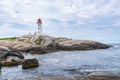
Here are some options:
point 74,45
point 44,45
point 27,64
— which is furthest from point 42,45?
point 27,64

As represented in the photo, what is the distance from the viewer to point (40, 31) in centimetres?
10962

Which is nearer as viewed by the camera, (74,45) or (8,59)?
(8,59)

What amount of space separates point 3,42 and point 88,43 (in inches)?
1428

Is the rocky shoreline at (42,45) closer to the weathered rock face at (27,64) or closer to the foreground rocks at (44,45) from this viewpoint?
the foreground rocks at (44,45)

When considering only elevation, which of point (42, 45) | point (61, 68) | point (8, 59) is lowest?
point (61, 68)

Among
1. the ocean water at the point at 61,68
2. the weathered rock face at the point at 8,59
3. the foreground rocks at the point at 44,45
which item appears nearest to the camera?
the ocean water at the point at 61,68

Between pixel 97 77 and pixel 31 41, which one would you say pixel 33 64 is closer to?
pixel 97 77

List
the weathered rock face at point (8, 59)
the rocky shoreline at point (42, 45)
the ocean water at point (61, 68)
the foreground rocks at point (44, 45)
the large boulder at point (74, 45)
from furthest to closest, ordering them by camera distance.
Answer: the large boulder at point (74, 45) → the foreground rocks at point (44, 45) → the rocky shoreline at point (42, 45) → the weathered rock face at point (8, 59) → the ocean water at point (61, 68)

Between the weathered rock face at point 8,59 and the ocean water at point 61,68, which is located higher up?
the weathered rock face at point 8,59

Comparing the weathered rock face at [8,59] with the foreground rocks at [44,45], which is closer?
the weathered rock face at [8,59]

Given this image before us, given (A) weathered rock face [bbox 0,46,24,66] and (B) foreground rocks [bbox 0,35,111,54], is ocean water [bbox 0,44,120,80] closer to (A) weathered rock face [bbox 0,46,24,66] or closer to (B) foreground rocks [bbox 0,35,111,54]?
(A) weathered rock face [bbox 0,46,24,66]

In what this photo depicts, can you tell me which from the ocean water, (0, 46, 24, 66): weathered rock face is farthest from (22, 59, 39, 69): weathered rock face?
(0, 46, 24, 66): weathered rock face

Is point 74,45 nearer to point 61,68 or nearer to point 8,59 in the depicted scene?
point 8,59

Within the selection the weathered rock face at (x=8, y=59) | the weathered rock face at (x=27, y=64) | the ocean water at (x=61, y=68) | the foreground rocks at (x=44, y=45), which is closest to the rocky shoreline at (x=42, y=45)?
the foreground rocks at (x=44, y=45)
